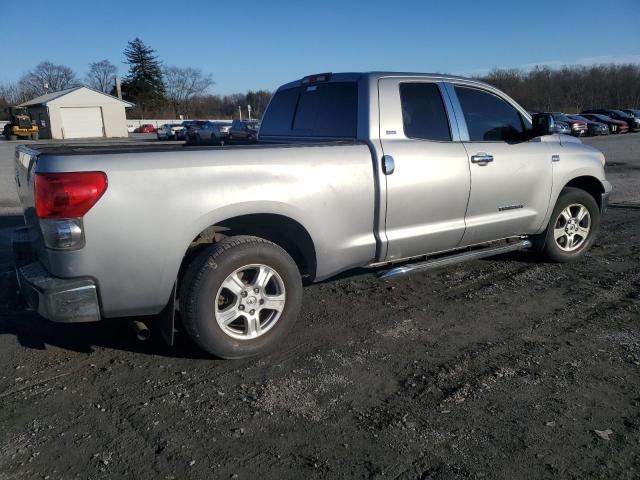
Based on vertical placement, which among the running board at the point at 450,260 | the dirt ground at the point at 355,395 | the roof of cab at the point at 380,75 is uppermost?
the roof of cab at the point at 380,75

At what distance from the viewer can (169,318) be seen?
11.5 ft

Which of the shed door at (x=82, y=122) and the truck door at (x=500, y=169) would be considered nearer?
the truck door at (x=500, y=169)

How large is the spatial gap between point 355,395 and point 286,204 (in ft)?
4.37

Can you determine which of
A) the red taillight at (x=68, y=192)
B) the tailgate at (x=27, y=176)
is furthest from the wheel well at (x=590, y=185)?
the tailgate at (x=27, y=176)

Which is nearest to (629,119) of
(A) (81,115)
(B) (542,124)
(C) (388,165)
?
(B) (542,124)

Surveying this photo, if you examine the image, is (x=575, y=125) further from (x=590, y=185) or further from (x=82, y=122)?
(x=82, y=122)

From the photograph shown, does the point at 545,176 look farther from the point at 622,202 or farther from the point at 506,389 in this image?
the point at 622,202

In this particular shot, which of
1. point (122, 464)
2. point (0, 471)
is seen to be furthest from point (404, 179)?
point (0, 471)

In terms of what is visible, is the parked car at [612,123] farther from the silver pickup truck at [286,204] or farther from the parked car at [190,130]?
the silver pickup truck at [286,204]

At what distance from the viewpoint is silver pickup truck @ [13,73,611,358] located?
312 cm

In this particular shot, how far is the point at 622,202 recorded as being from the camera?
9.96 m

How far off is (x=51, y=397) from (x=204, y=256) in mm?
1233

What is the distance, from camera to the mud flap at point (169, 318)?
3.44 metres

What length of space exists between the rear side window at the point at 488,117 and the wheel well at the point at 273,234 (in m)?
1.97
